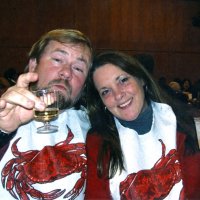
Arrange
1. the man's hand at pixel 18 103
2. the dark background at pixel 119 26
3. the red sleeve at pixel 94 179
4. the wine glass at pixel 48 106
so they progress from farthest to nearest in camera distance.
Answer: the dark background at pixel 119 26 → the red sleeve at pixel 94 179 → the wine glass at pixel 48 106 → the man's hand at pixel 18 103

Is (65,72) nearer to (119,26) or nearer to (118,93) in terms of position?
(118,93)

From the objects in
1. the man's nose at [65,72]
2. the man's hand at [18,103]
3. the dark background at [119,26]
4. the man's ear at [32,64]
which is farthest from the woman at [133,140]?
the dark background at [119,26]

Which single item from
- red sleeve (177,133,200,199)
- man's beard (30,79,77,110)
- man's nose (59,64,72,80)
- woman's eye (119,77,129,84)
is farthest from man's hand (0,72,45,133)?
red sleeve (177,133,200,199)

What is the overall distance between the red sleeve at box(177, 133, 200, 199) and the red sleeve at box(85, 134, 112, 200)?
49cm

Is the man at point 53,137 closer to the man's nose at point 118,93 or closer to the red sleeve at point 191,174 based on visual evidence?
the man's nose at point 118,93

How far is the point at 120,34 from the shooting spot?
1020cm

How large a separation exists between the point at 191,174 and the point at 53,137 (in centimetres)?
89

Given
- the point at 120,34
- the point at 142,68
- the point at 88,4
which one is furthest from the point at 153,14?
the point at 142,68

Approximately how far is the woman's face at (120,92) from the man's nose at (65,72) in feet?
0.70

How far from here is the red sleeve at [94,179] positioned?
2.10 m

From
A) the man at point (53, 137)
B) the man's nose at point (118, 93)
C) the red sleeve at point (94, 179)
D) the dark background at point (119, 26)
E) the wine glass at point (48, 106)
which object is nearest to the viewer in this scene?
the wine glass at point (48, 106)

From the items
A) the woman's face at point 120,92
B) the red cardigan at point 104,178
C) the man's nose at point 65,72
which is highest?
the man's nose at point 65,72

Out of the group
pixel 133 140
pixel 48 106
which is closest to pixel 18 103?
pixel 48 106

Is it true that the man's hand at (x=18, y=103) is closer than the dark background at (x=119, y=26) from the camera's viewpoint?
Yes
